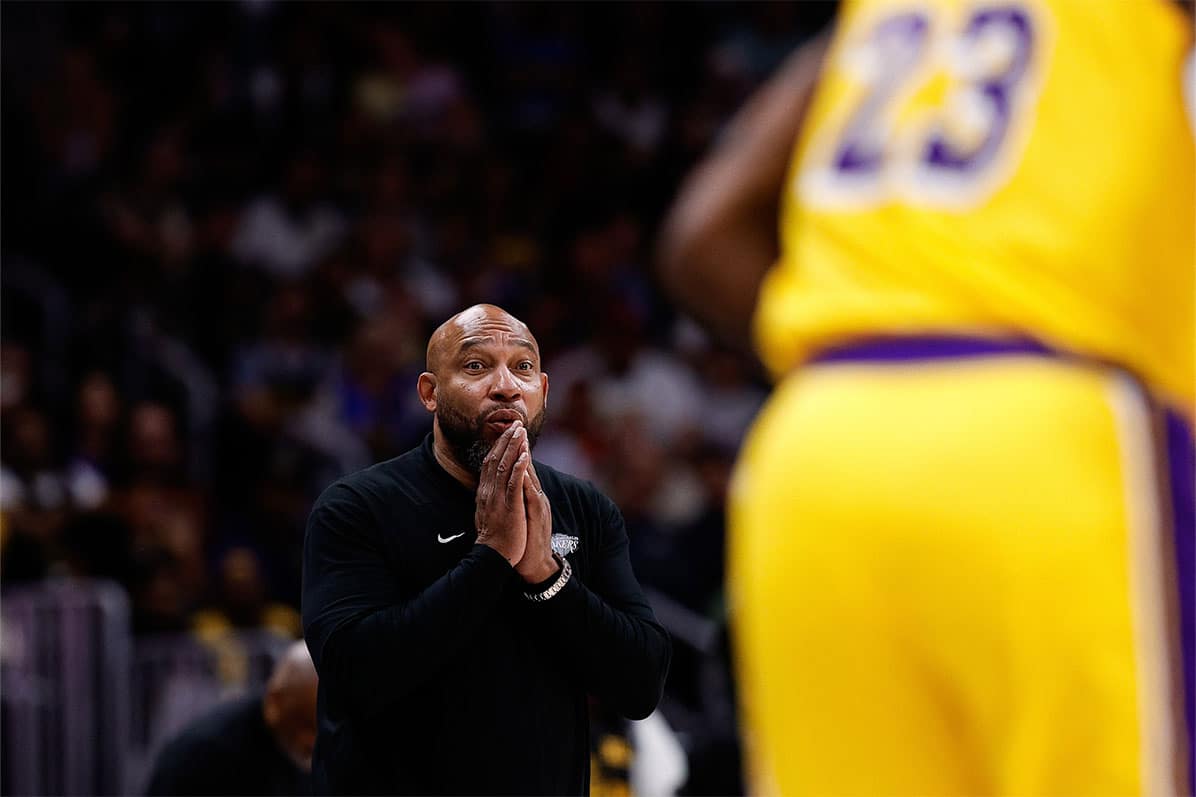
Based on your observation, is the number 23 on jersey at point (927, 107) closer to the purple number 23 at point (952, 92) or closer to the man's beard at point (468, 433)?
the purple number 23 at point (952, 92)

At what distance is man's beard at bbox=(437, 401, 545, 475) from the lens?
292cm

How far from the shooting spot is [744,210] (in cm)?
265

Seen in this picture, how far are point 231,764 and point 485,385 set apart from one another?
2.10 m

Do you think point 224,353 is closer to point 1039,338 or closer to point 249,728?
point 249,728

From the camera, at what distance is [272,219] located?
37.8 feet

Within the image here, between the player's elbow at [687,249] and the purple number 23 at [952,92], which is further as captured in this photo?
the player's elbow at [687,249]

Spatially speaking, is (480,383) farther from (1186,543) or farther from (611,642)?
(1186,543)

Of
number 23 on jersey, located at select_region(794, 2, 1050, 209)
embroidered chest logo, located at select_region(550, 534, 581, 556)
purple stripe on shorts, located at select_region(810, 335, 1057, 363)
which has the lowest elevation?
embroidered chest logo, located at select_region(550, 534, 581, 556)

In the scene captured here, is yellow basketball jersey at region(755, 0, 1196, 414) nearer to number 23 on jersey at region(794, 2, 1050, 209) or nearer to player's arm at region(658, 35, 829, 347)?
number 23 on jersey at region(794, 2, 1050, 209)

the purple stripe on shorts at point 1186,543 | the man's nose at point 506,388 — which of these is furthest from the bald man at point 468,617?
the purple stripe on shorts at point 1186,543

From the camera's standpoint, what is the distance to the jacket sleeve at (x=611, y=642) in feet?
9.36

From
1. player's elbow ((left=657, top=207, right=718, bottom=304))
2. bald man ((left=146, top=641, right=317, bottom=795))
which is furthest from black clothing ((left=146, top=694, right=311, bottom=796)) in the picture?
player's elbow ((left=657, top=207, right=718, bottom=304))

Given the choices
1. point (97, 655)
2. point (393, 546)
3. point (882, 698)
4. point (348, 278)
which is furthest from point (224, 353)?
point (882, 698)

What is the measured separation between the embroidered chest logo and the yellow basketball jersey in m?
0.67
